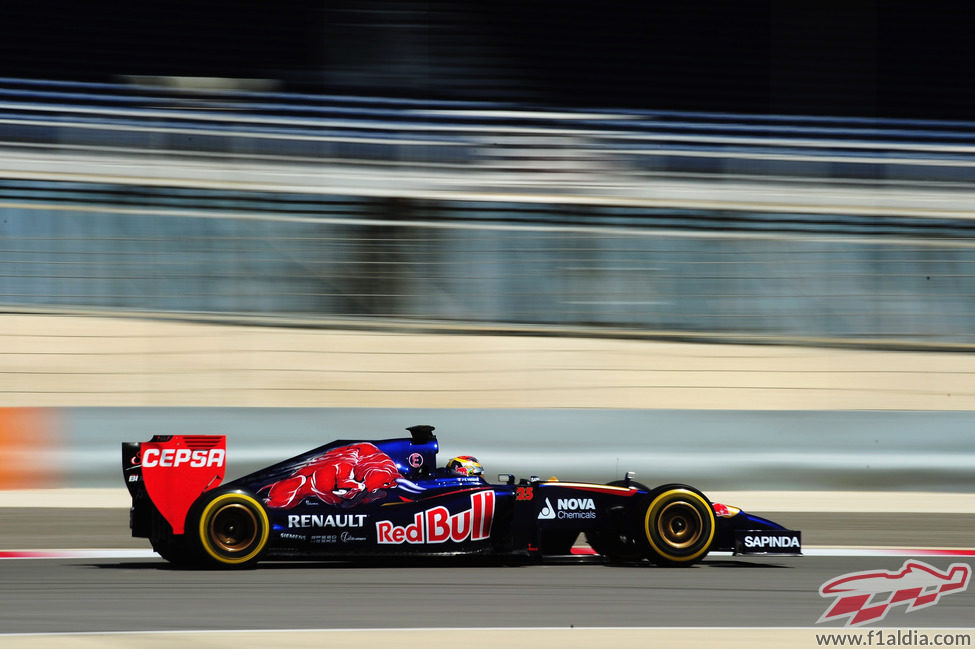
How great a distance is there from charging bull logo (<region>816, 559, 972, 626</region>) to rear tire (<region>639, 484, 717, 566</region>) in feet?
2.63

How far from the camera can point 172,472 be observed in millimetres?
6879

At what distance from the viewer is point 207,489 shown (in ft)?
22.7

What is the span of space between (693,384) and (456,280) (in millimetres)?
2769

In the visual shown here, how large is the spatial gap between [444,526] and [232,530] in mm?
1205

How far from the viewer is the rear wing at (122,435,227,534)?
685cm

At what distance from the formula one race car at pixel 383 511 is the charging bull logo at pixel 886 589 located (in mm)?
553

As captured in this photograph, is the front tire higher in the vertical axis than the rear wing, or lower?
lower

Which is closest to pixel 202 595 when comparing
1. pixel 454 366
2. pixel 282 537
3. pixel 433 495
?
pixel 282 537

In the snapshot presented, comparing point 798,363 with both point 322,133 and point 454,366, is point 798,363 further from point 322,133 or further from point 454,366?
point 322,133

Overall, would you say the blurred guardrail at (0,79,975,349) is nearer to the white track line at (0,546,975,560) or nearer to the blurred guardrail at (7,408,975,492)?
the blurred guardrail at (7,408,975,492)

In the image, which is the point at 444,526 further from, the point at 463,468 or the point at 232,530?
the point at 232,530

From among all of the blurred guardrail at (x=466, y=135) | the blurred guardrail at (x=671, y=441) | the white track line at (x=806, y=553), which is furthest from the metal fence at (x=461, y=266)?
the white track line at (x=806, y=553)

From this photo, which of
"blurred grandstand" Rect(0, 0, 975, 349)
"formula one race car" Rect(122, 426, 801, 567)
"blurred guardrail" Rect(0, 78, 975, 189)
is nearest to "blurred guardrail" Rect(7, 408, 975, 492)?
"blurred grandstand" Rect(0, 0, 975, 349)

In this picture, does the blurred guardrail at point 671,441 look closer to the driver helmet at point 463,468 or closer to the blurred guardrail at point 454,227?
the blurred guardrail at point 454,227
